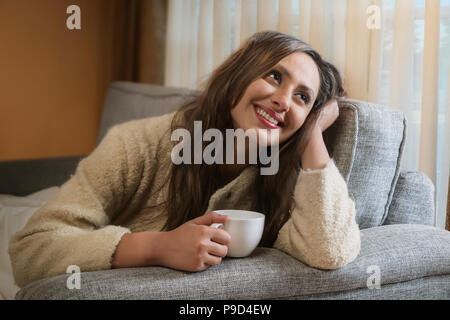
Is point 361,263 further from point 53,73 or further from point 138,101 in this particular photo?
point 53,73

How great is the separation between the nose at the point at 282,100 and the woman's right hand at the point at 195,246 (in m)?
0.24

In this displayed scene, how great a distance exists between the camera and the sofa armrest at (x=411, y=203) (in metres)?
1.11

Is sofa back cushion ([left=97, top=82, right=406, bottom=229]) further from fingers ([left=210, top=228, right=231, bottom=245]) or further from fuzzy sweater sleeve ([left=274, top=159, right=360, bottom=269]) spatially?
fingers ([left=210, top=228, right=231, bottom=245])

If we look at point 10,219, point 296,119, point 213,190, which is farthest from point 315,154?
point 10,219

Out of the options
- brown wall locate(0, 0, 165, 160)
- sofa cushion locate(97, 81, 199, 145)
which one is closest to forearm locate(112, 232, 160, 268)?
sofa cushion locate(97, 81, 199, 145)

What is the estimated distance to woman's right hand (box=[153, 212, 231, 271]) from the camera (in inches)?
29.5

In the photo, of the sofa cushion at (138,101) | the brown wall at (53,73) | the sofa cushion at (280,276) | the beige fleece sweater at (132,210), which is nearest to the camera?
the sofa cushion at (280,276)

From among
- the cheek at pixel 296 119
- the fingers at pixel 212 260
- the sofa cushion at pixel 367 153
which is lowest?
the fingers at pixel 212 260

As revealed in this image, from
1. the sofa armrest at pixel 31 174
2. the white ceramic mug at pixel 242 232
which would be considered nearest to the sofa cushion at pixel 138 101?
the sofa armrest at pixel 31 174

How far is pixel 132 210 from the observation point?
1.00 meters

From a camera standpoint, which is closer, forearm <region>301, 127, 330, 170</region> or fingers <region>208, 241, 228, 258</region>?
fingers <region>208, 241, 228, 258</region>

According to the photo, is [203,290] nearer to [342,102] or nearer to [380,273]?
[380,273]

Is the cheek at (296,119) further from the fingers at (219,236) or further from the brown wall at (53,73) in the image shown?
the brown wall at (53,73)

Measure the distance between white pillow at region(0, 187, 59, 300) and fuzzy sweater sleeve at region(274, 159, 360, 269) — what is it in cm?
60
